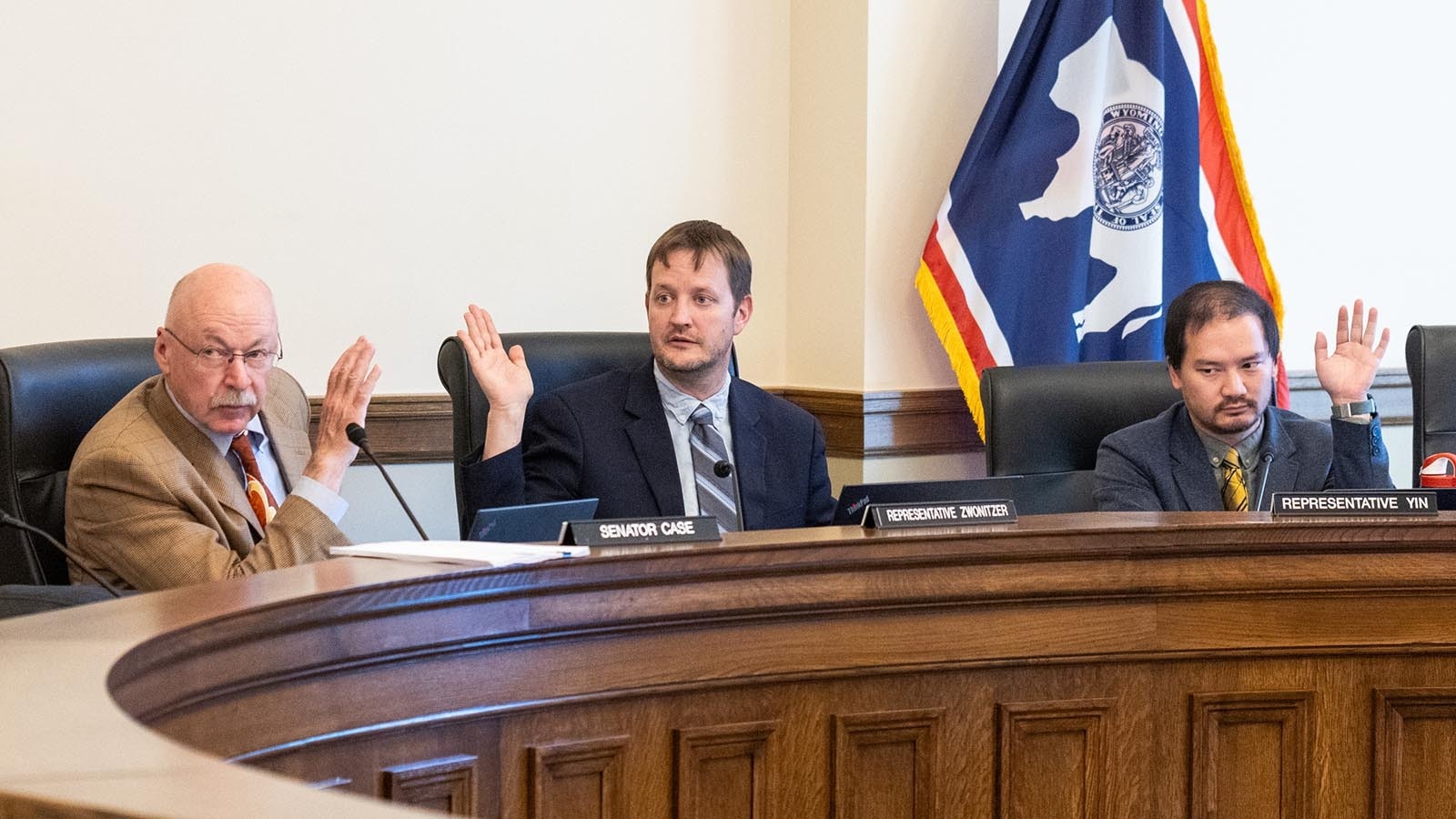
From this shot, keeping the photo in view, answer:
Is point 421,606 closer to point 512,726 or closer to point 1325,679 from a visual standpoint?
point 512,726

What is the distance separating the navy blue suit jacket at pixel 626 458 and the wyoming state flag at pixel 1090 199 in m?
1.14

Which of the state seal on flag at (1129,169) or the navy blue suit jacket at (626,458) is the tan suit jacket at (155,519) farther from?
the state seal on flag at (1129,169)

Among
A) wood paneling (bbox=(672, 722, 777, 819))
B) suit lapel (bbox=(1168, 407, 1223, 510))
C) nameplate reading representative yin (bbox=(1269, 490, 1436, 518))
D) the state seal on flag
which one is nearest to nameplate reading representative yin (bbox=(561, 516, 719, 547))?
wood paneling (bbox=(672, 722, 777, 819))

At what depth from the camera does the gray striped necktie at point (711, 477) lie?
9.94 feet

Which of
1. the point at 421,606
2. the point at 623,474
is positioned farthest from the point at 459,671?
the point at 623,474

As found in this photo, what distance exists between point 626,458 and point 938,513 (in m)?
0.85

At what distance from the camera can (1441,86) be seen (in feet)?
16.6

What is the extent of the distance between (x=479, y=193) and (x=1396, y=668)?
2215 mm

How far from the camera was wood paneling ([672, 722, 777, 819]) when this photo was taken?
6.48ft

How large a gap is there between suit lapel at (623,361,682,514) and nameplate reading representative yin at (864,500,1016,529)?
705 millimetres

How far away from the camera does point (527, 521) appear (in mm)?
2180

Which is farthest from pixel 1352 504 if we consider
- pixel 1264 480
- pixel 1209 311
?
pixel 1209 311

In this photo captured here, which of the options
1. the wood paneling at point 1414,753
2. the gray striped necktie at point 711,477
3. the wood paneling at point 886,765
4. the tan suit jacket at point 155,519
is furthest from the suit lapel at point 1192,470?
the tan suit jacket at point 155,519

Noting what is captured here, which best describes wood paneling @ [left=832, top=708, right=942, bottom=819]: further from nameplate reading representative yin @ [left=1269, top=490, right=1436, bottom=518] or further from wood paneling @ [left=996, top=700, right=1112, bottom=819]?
nameplate reading representative yin @ [left=1269, top=490, right=1436, bottom=518]
